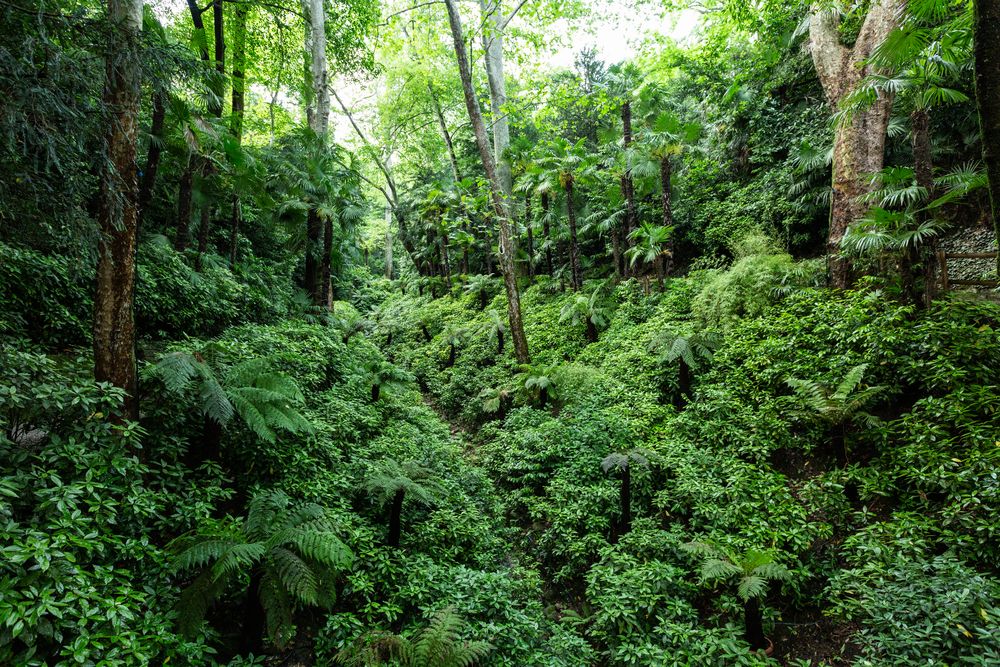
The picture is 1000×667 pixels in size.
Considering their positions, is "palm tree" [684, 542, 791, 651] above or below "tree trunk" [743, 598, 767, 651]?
above

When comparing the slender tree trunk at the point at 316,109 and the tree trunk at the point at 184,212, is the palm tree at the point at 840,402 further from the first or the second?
the tree trunk at the point at 184,212

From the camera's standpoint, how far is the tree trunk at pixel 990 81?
3.03m

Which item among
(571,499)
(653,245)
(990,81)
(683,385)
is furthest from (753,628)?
(653,245)

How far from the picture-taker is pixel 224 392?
4613mm

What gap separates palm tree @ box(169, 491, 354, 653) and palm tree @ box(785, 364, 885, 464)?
221 inches

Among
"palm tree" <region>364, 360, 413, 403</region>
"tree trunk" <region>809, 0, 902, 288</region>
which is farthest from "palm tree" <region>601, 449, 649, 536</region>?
"tree trunk" <region>809, 0, 902, 288</region>

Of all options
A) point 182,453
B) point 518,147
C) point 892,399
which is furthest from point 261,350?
point 518,147

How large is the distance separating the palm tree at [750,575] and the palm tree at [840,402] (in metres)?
2.00

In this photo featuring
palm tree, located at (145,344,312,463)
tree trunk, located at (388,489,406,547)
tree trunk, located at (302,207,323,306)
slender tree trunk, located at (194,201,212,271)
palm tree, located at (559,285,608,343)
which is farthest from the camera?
tree trunk, located at (302,207,323,306)

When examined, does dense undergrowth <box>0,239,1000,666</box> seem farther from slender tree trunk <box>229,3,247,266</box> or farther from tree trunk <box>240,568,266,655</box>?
slender tree trunk <box>229,3,247,266</box>

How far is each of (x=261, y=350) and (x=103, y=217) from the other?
4.31 meters

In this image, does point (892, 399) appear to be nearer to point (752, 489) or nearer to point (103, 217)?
point (752, 489)

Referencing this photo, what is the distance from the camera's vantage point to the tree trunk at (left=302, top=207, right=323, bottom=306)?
12820 mm

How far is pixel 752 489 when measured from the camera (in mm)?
5375
